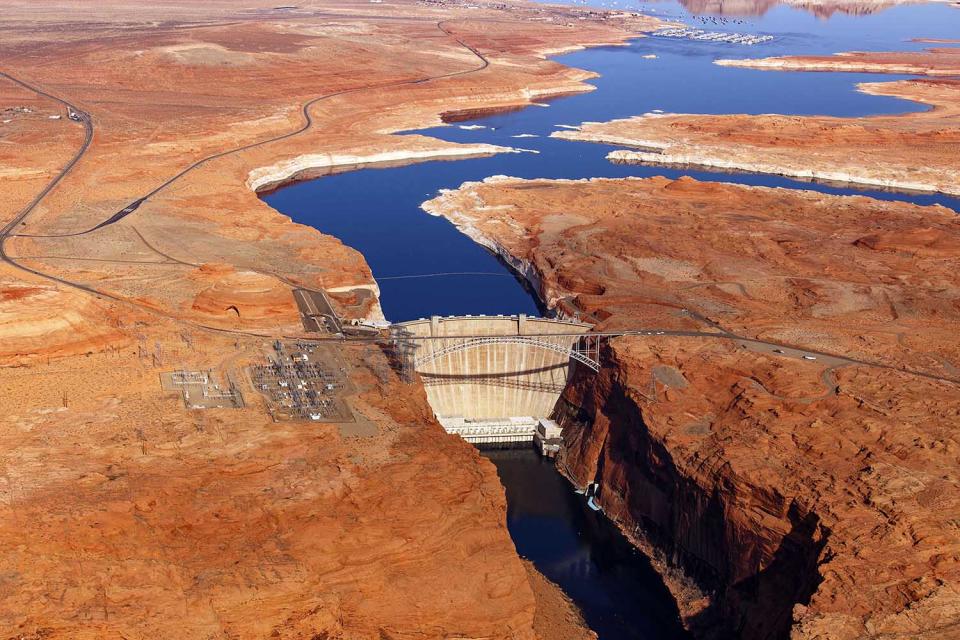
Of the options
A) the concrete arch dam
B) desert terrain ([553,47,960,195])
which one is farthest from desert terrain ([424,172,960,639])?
desert terrain ([553,47,960,195])

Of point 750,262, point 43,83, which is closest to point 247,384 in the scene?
point 750,262

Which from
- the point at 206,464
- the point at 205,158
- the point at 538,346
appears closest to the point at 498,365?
the point at 538,346

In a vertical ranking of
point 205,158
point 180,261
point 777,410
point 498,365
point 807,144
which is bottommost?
point 498,365

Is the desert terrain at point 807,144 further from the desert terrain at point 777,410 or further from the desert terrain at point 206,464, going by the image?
the desert terrain at point 206,464

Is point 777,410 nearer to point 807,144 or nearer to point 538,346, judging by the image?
point 538,346

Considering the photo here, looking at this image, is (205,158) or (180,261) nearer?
(180,261)

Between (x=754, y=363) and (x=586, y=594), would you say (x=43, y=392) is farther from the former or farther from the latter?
(x=754, y=363)
